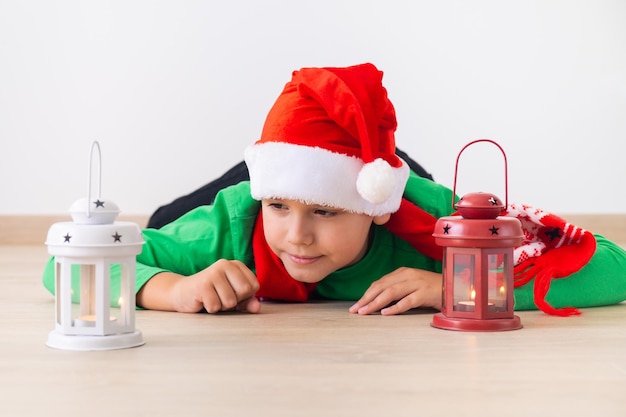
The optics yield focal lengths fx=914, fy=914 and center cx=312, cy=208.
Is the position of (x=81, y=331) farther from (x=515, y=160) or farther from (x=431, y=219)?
(x=515, y=160)

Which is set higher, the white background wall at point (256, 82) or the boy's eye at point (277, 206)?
the white background wall at point (256, 82)

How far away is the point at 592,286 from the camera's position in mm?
1470

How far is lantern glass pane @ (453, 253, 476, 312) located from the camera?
1.24m

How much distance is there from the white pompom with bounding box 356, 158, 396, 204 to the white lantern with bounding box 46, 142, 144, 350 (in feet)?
1.18

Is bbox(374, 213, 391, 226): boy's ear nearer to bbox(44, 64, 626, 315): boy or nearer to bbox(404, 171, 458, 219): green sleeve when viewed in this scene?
bbox(44, 64, 626, 315): boy

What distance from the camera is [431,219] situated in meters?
1.49

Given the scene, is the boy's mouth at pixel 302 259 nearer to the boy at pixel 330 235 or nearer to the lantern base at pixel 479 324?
the boy at pixel 330 235

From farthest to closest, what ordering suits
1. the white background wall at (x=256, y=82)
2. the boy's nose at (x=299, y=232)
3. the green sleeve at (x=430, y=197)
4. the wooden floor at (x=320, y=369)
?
the white background wall at (x=256, y=82)
the green sleeve at (x=430, y=197)
the boy's nose at (x=299, y=232)
the wooden floor at (x=320, y=369)

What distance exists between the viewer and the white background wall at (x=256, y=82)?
10.3ft

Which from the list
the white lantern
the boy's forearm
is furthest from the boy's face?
the white lantern

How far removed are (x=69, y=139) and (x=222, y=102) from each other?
554 millimetres

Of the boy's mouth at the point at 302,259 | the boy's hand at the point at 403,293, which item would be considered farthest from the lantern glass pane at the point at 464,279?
the boy's mouth at the point at 302,259

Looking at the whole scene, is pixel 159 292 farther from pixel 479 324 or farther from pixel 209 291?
pixel 479 324

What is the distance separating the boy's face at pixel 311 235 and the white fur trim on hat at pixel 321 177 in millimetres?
30
